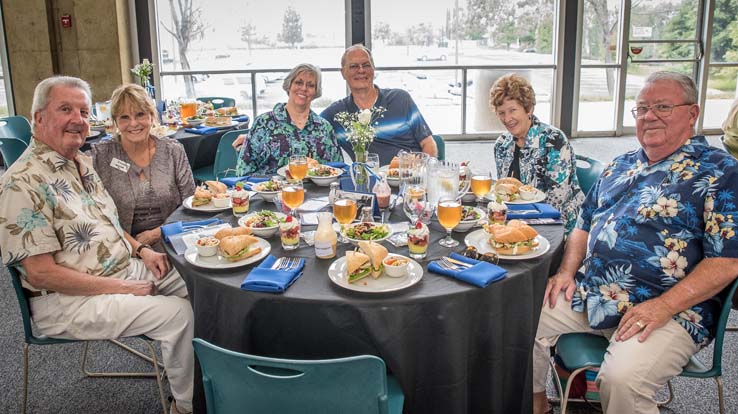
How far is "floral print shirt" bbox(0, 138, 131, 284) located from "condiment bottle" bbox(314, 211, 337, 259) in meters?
0.94

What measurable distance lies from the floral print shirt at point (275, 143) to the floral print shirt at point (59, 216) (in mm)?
1007

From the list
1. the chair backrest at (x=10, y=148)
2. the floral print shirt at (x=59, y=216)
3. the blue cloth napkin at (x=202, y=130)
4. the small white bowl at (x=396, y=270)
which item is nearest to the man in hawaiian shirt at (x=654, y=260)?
the small white bowl at (x=396, y=270)

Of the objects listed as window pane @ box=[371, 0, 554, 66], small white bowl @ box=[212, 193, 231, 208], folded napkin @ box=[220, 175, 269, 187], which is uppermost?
window pane @ box=[371, 0, 554, 66]

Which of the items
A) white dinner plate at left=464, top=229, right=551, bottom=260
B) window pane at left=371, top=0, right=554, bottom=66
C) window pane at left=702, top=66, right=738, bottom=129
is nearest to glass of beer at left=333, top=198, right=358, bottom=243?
white dinner plate at left=464, top=229, right=551, bottom=260

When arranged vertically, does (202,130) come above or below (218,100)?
below

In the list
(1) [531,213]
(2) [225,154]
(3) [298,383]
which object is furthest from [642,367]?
(2) [225,154]

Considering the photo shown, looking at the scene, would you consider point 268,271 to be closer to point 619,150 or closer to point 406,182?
point 406,182

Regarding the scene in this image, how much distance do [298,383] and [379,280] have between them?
0.53 meters

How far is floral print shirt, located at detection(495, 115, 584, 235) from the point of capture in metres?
2.88

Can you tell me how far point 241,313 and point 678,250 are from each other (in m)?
1.44

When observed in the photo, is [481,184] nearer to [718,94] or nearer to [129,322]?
[129,322]

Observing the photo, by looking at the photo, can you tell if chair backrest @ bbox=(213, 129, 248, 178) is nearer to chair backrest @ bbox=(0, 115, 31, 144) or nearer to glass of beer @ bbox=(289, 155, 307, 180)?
glass of beer @ bbox=(289, 155, 307, 180)

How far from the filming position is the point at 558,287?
221 centimetres

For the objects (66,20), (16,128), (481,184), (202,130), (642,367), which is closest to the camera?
(642,367)
